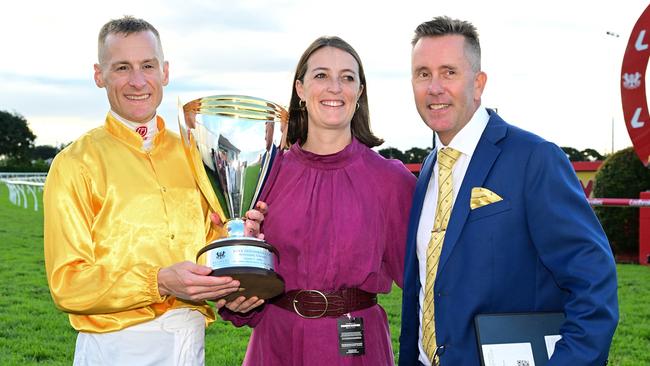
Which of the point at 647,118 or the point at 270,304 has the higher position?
the point at 647,118

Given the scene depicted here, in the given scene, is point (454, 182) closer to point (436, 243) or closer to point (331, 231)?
point (436, 243)

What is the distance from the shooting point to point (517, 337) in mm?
2520

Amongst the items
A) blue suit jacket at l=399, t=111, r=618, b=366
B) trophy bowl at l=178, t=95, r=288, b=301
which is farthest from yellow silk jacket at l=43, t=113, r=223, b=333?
blue suit jacket at l=399, t=111, r=618, b=366

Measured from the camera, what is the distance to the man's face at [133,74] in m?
2.89

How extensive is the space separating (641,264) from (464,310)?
1060cm

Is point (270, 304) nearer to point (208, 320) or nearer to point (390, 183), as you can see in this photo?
point (208, 320)

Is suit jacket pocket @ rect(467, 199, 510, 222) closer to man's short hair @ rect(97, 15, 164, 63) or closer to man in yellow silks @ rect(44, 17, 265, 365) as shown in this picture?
man in yellow silks @ rect(44, 17, 265, 365)

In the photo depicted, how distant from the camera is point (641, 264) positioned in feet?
39.6

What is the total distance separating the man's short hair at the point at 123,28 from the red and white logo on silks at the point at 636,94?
7.62 m

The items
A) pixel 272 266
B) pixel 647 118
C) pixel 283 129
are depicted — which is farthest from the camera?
pixel 647 118

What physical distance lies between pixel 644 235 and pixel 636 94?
378 cm

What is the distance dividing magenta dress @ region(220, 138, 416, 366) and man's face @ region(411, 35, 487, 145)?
523mm

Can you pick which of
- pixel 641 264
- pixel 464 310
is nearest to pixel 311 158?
pixel 464 310

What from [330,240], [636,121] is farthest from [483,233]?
[636,121]
